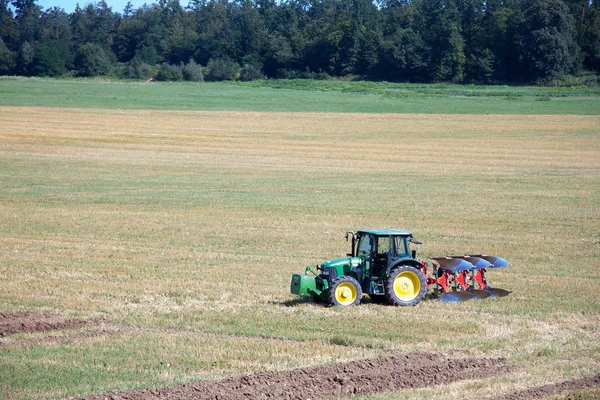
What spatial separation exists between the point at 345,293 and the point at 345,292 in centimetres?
2

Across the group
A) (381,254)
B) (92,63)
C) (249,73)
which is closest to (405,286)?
(381,254)

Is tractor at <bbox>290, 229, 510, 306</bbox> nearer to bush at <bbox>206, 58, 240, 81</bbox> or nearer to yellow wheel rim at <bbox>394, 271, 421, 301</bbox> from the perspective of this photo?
yellow wheel rim at <bbox>394, 271, 421, 301</bbox>

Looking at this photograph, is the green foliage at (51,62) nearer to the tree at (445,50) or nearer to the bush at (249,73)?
the bush at (249,73)

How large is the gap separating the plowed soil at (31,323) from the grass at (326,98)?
204 feet

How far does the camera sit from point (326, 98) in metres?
89.2

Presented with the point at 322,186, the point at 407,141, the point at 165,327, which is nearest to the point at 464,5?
the point at 407,141

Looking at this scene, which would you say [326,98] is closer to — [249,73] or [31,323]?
[249,73]

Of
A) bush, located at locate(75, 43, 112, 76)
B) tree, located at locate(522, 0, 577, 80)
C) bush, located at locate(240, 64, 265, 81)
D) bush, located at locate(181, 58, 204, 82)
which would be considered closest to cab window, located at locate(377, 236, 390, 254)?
tree, located at locate(522, 0, 577, 80)

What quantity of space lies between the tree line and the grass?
825 cm

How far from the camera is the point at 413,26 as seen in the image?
134000 mm

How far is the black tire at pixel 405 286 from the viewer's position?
48.1 ft

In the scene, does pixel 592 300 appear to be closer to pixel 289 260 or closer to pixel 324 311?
pixel 324 311

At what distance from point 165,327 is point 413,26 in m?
126

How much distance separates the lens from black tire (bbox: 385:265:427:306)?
14.6 metres
